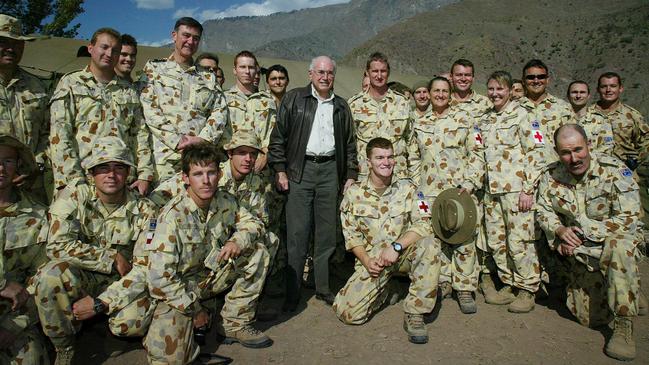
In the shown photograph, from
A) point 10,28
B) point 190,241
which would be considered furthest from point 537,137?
point 10,28

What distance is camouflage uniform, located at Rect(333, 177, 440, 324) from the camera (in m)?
3.84

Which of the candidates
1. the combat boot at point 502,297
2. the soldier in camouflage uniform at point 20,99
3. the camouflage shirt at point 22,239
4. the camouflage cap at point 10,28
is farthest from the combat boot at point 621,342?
the camouflage cap at point 10,28

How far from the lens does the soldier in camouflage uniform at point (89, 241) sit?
3.06m

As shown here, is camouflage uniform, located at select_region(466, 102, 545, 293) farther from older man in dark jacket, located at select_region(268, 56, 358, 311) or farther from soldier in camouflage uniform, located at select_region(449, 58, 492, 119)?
older man in dark jacket, located at select_region(268, 56, 358, 311)

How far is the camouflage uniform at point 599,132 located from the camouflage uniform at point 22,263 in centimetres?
557

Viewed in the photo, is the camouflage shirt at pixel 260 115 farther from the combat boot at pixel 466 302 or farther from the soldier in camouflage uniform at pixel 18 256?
the combat boot at pixel 466 302

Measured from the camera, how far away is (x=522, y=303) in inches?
167

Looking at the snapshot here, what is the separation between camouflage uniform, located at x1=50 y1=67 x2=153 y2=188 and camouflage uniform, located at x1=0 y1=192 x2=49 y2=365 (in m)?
0.52

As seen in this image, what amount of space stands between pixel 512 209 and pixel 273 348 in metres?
2.66

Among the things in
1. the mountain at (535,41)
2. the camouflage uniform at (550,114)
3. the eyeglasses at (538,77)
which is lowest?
the camouflage uniform at (550,114)

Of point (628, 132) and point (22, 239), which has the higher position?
point (628, 132)

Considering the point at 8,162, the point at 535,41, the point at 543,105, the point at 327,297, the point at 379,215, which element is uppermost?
the point at 535,41

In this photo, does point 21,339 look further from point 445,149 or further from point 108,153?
point 445,149

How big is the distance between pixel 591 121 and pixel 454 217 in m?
2.49
